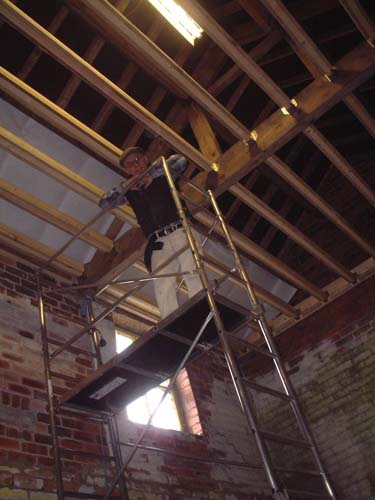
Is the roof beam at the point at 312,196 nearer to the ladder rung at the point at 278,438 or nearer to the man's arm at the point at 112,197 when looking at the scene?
the man's arm at the point at 112,197

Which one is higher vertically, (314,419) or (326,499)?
(314,419)

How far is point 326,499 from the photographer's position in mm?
3219

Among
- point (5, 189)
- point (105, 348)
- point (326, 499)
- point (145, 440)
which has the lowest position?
point (326, 499)

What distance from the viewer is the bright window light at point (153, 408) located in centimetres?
524

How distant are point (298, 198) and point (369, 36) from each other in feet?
10.5

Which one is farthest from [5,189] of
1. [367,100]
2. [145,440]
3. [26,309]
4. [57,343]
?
[367,100]

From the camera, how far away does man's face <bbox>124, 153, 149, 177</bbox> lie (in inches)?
172

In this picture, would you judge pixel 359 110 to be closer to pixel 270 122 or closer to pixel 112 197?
pixel 270 122

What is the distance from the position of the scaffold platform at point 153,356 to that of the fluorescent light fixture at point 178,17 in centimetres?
216

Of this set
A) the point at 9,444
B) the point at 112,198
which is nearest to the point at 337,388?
the point at 112,198

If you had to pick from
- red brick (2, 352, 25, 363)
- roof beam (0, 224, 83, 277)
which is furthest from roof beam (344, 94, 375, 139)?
red brick (2, 352, 25, 363)

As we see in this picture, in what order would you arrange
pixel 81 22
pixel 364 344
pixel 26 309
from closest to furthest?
pixel 26 309
pixel 81 22
pixel 364 344

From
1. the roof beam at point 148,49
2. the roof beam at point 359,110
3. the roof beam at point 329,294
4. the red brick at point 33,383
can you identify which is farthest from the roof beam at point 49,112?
the roof beam at point 329,294

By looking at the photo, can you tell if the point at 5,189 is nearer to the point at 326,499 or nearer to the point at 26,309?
the point at 26,309
